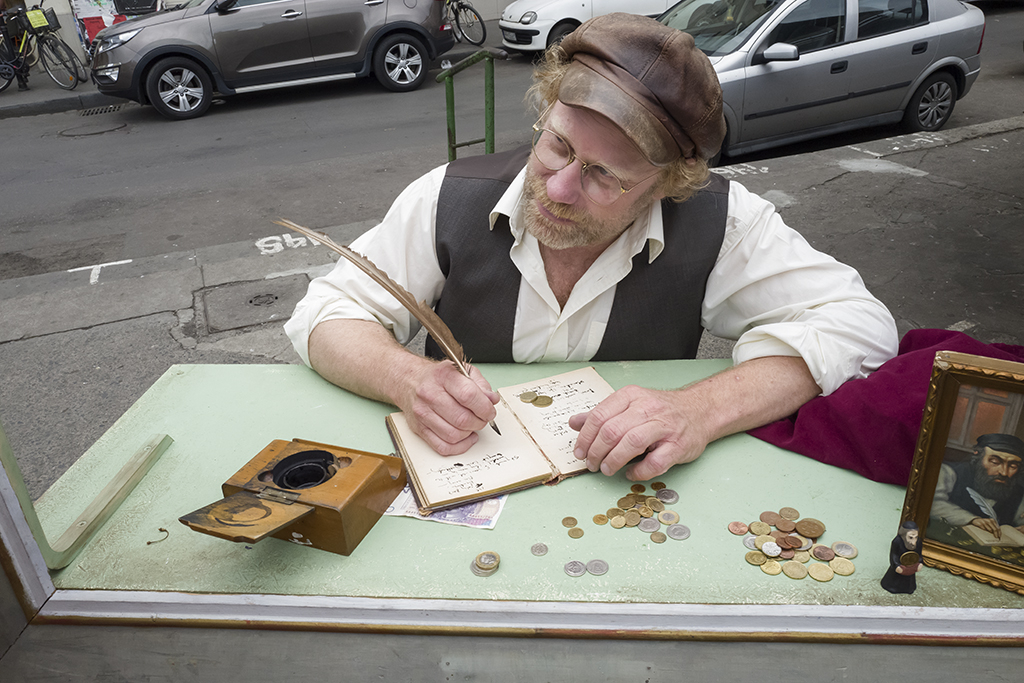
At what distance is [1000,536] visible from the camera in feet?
3.46

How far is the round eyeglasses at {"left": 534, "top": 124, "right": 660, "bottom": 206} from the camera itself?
155 centimetres

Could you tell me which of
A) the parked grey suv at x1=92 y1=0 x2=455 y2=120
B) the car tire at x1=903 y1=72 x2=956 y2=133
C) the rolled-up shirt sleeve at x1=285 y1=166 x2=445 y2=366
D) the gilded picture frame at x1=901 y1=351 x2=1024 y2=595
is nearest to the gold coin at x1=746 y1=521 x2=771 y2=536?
the gilded picture frame at x1=901 y1=351 x2=1024 y2=595

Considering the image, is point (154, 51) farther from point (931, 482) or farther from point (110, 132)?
point (931, 482)

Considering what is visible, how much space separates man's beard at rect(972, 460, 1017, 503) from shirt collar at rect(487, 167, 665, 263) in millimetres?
864

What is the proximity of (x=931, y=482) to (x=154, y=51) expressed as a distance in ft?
29.6

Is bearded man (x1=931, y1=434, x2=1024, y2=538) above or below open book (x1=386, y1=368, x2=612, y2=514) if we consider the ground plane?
above

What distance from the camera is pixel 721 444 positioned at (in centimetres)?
145

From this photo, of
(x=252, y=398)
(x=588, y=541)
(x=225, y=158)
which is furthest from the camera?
(x=225, y=158)

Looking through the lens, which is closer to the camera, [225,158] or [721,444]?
[721,444]

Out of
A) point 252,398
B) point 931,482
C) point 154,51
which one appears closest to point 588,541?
point 931,482

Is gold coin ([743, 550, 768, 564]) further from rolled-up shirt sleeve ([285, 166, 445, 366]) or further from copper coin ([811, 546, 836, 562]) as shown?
rolled-up shirt sleeve ([285, 166, 445, 366])

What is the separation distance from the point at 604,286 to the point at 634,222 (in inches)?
6.6

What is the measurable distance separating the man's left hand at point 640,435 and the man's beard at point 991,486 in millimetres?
460

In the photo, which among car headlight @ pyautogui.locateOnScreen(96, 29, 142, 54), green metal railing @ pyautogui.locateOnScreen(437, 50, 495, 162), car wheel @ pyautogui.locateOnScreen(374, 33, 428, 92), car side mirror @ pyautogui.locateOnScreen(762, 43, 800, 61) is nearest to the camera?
green metal railing @ pyautogui.locateOnScreen(437, 50, 495, 162)
